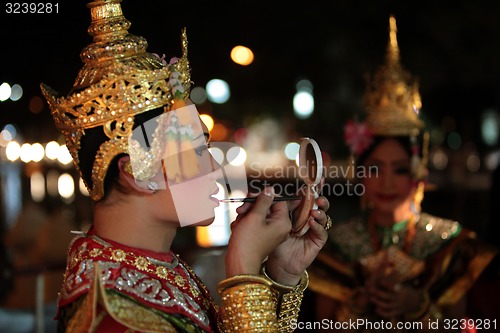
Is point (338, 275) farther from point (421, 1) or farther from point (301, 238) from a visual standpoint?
point (421, 1)

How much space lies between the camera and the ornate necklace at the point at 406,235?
3.88m

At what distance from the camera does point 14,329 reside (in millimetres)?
4574

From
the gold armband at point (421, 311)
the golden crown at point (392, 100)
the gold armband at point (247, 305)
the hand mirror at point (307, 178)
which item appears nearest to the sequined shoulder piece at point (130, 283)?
the gold armband at point (247, 305)

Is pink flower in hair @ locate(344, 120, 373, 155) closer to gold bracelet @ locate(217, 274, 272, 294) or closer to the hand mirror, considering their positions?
the hand mirror

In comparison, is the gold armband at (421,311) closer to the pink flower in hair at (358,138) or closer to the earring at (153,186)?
the pink flower in hair at (358,138)

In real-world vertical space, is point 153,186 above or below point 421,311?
above

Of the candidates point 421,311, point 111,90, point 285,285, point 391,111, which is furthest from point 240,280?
point 391,111

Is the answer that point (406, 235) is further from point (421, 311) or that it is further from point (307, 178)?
point (307, 178)

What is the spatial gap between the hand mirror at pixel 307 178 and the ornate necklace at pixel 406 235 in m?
1.77

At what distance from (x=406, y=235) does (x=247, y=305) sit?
6.79 ft

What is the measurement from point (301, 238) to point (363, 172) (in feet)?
5.53

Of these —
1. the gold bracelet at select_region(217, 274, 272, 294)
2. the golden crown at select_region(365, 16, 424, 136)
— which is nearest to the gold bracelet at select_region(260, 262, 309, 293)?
the gold bracelet at select_region(217, 274, 272, 294)

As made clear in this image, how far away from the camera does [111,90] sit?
1982 millimetres

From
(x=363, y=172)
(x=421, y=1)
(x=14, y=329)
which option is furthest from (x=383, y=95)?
(x=421, y=1)
